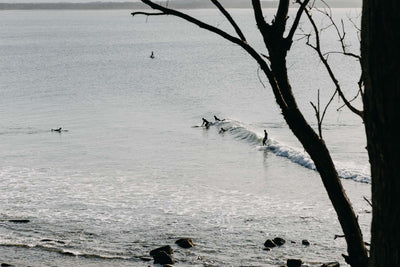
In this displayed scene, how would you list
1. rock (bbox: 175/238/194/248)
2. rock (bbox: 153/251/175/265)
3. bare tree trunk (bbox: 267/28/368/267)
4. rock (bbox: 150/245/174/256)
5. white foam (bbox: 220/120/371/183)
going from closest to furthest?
bare tree trunk (bbox: 267/28/368/267) < rock (bbox: 153/251/175/265) < rock (bbox: 150/245/174/256) < rock (bbox: 175/238/194/248) < white foam (bbox: 220/120/371/183)

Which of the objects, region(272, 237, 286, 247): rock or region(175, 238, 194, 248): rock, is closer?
region(175, 238, 194, 248): rock

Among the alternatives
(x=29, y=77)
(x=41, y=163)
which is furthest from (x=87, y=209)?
(x=29, y=77)

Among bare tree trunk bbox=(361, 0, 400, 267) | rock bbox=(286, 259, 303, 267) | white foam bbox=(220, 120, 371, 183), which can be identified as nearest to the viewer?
bare tree trunk bbox=(361, 0, 400, 267)

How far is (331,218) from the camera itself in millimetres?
15289

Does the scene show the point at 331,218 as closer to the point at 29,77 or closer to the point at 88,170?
the point at 88,170

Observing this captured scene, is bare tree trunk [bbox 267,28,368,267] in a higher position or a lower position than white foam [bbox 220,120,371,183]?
higher

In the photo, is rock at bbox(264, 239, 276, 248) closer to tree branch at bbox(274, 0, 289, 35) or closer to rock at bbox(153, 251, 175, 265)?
rock at bbox(153, 251, 175, 265)

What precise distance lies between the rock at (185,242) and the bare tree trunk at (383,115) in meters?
9.61

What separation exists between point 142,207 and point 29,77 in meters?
49.2

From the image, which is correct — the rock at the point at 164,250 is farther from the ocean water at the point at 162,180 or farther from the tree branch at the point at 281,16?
the tree branch at the point at 281,16

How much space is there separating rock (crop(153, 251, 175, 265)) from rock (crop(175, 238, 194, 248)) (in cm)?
100

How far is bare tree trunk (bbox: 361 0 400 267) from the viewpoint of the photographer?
119 inches

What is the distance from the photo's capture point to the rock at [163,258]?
11.6m

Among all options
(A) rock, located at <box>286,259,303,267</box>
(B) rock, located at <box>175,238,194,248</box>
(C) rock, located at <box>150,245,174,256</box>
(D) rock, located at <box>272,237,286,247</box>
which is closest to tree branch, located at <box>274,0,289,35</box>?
(A) rock, located at <box>286,259,303,267</box>
